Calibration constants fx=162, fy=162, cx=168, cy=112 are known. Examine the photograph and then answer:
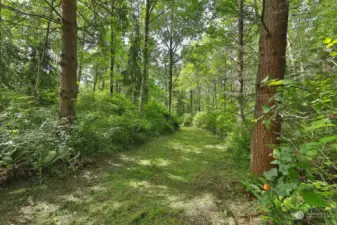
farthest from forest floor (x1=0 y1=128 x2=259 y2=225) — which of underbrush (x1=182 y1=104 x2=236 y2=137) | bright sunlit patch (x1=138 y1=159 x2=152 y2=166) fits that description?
underbrush (x1=182 y1=104 x2=236 y2=137)

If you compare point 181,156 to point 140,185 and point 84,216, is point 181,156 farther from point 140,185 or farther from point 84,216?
point 84,216

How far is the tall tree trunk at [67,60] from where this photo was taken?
3.55 metres

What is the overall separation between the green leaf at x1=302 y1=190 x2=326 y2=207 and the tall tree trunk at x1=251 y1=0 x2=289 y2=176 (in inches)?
55.2

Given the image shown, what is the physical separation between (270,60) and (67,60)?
12.8ft

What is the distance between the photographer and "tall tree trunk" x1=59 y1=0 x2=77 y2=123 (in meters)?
3.55

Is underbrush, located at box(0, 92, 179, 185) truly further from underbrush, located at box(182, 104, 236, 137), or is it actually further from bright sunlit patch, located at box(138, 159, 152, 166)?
underbrush, located at box(182, 104, 236, 137)

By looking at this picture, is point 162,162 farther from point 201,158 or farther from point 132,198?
point 132,198

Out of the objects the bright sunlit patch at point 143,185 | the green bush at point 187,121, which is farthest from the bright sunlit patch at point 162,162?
the green bush at point 187,121

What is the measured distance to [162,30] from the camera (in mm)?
11758

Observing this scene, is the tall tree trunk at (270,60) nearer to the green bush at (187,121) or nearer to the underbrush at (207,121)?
the underbrush at (207,121)

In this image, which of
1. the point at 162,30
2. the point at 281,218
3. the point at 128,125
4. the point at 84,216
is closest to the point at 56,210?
the point at 84,216

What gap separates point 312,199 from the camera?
85 centimetres

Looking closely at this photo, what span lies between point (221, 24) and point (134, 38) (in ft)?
12.7

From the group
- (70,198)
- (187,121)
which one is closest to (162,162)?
(70,198)
